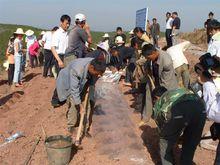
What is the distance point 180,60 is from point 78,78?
2.73 metres

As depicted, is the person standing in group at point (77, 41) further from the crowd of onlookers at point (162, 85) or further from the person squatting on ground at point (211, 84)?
the person squatting on ground at point (211, 84)

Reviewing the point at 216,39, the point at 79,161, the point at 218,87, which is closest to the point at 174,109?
the point at 218,87

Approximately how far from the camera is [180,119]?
5.42 m

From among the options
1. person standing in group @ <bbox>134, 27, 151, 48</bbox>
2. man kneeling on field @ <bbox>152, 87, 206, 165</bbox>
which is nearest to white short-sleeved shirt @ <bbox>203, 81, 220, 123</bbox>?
man kneeling on field @ <bbox>152, 87, 206, 165</bbox>

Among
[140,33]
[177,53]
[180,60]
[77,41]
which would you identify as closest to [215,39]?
[177,53]

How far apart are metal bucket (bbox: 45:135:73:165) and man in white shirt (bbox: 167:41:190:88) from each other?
299 cm

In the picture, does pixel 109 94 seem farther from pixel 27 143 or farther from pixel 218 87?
pixel 218 87

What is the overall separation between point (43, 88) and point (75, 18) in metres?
4.25

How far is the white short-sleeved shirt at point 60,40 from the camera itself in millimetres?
10211

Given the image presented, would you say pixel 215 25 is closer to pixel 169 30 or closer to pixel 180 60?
pixel 180 60

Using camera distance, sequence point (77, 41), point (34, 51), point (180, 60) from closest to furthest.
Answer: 1. point (180, 60)
2. point (77, 41)
3. point (34, 51)

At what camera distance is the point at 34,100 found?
1189 centimetres

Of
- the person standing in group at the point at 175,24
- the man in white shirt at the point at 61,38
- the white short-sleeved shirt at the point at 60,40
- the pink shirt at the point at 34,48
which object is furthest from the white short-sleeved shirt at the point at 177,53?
→ the pink shirt at the point at 34,48

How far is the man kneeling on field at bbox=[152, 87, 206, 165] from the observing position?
5434mm
